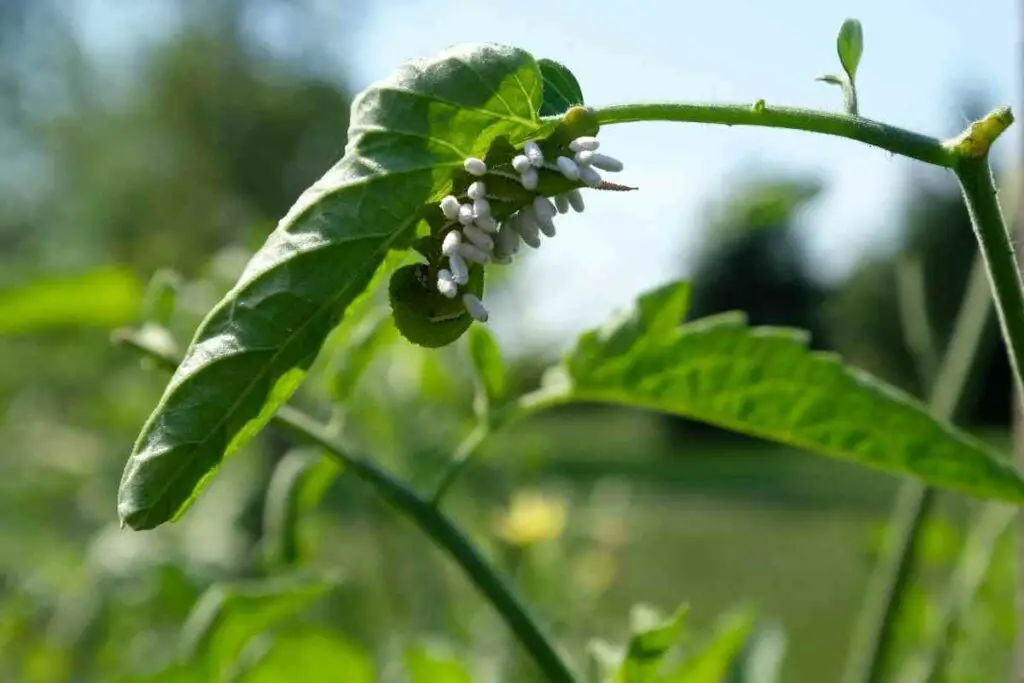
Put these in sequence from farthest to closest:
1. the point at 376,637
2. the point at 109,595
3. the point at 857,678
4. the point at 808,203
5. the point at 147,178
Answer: the point at 147,178, the point at 376,637, the point at 109,595, the point at 808,203, the point at 857,678

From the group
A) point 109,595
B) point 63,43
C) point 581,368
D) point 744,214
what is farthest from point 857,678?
point 63,43

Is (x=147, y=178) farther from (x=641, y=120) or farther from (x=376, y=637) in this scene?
(x=641, y=120)

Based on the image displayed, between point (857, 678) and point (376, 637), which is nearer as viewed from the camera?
point (857, 678)

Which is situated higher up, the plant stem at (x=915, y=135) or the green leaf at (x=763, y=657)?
the plant stem at (x=915, y=135)

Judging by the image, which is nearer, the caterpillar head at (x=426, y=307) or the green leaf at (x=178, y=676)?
the caterpillar head at (x=426, y=307)

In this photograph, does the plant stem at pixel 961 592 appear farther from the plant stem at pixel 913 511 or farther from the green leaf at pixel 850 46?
the green leaf at pixel 850 46

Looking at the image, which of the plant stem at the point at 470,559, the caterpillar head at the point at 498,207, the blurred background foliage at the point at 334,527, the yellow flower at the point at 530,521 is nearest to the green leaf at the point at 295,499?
the blurred background foliage at the point at 334,527

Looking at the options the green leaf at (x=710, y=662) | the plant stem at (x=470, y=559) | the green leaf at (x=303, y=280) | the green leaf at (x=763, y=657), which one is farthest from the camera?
the green leaf at (x=763, y=657)
